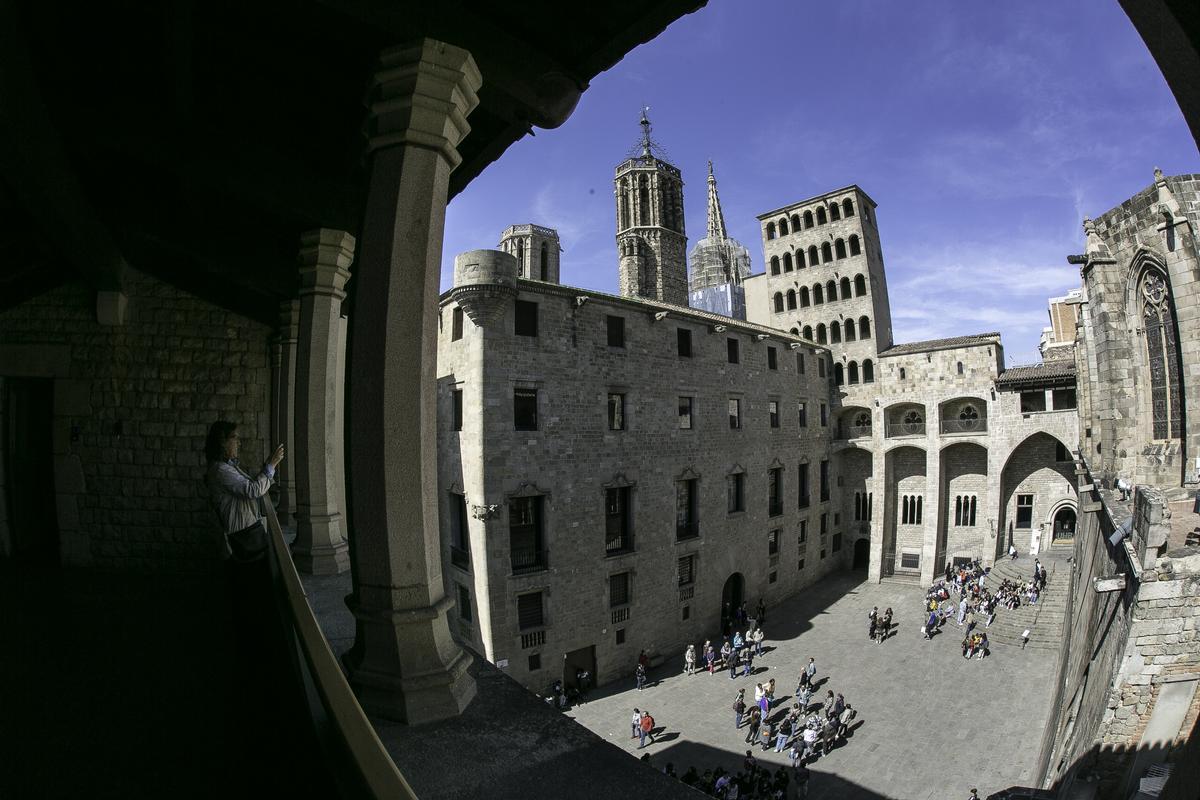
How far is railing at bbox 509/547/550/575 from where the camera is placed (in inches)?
611

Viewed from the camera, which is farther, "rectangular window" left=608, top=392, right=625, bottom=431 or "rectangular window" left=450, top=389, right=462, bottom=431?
"rectangular window" left=608, top=392, right=625, bottom=431

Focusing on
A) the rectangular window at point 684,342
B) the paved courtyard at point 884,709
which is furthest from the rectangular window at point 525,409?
the paved courtyard at point 884,709

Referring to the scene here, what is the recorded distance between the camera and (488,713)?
2.81 meters

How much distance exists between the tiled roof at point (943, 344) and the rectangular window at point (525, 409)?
70.9ft

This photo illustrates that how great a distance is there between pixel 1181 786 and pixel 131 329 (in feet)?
36.0

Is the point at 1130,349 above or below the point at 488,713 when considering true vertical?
above

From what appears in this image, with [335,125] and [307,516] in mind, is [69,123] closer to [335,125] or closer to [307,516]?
[335,125]

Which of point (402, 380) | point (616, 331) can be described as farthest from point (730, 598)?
point (402, 380)

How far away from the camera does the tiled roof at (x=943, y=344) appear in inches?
1061

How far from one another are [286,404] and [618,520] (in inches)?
477

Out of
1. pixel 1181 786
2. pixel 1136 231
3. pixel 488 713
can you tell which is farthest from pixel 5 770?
pixel 1136 231

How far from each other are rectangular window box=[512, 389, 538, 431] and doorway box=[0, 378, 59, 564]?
9.42 meters

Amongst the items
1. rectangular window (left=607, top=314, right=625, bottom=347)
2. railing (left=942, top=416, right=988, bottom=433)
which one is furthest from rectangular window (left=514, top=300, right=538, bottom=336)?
railing (left=942, top=416, right=988, bottom=433)

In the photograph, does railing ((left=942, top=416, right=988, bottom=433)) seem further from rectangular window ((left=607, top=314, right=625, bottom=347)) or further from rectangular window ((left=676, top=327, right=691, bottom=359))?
rectangular window ((left=607, top=314, right=625, bottom=347))
